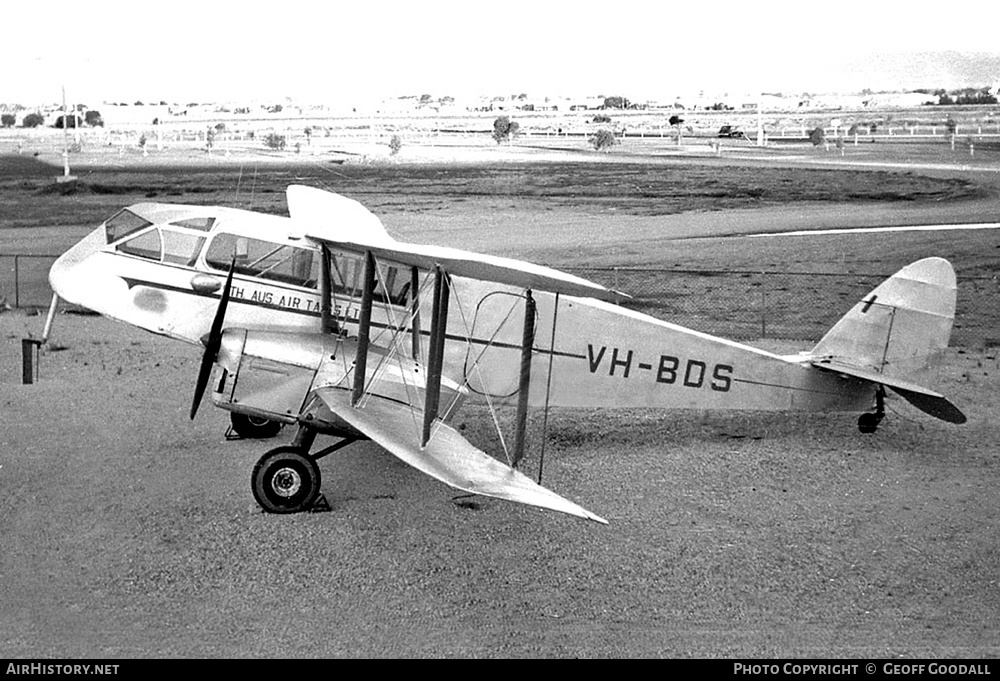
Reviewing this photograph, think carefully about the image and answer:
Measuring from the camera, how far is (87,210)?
28578mm

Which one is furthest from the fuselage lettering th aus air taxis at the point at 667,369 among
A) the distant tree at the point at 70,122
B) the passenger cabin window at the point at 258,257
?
the distant tree at the point at 70,122

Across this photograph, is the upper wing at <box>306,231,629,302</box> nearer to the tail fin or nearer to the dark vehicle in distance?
the tail fin

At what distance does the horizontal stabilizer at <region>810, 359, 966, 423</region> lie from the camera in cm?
1005

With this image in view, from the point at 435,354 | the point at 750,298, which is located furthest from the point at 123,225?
the point at 750,298

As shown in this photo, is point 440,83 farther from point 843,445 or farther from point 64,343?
point 843,445

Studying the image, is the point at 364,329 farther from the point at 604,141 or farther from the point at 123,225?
the point at 604,141

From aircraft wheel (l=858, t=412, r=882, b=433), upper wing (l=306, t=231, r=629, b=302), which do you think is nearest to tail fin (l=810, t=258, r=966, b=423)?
aircraft wheel (l=858, t=412, r=882, b=433)

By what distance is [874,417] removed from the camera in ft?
36.1

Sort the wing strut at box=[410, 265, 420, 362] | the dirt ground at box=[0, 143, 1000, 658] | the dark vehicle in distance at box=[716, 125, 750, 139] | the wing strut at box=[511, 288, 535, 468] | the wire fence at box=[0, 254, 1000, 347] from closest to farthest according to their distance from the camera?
the dirt ground at box=[0, 143, 1000, 658] → the wing strut at box=[511, 288, 535, 468] → the wing strut at box=[410, 265, 420, 362] → the wire fence at box=[0, 254, 1000, 347] → the dark vehicle in distance at box=[716, 125, 750, 139]

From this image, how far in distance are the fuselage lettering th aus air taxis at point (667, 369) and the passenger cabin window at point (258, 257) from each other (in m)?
2.88

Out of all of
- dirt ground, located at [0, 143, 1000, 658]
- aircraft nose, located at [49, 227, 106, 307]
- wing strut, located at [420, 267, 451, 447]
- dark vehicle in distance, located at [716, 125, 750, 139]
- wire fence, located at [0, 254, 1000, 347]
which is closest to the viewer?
dirt ground, located at [0, 143, 1000, 658]

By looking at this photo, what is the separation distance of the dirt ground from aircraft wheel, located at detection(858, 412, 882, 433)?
0.13 meters

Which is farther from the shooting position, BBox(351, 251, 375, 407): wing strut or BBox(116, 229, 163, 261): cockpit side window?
BBox(116, 229, 163, 261): cockpit side window

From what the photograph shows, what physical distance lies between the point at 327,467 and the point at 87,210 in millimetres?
21447
